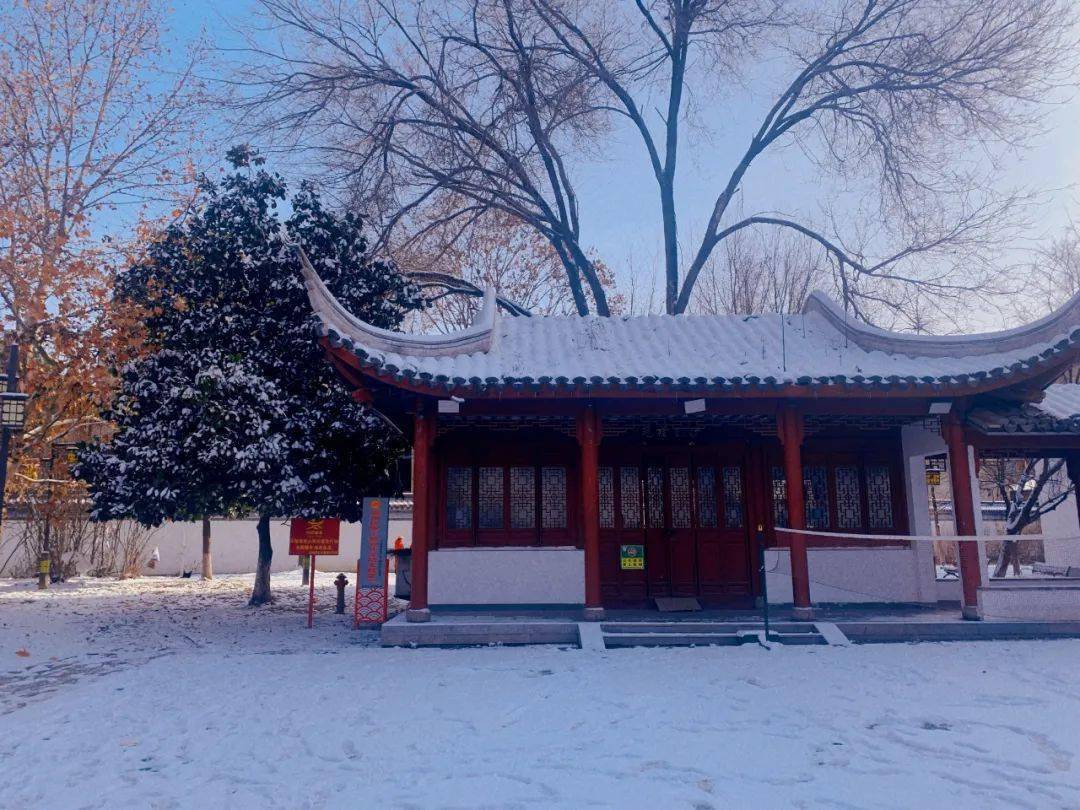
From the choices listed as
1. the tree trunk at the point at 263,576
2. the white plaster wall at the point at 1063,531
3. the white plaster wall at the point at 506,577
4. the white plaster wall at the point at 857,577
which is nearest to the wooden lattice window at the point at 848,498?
the white plaster wall at the point at 857,577

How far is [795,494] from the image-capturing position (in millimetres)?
8469

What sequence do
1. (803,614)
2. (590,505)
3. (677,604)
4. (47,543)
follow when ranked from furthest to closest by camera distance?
(47,543), (677,604), (590,505), (803,614)

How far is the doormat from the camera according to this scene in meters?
8.99

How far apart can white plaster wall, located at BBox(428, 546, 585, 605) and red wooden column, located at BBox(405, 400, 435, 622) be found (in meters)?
0.67

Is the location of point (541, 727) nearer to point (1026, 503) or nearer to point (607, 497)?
point (607, 497)

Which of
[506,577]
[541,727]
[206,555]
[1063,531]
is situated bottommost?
[541,727]

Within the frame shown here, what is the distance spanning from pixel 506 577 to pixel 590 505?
64.4 inches

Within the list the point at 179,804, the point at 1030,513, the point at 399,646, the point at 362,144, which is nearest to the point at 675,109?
the point at 362,144

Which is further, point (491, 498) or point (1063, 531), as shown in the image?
point (1063, 531)

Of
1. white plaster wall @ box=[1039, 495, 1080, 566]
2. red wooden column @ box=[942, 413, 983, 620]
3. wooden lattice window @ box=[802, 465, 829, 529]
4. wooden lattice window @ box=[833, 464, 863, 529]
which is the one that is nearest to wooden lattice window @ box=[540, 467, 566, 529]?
wooden lattice window @ box=[802, 465, 829, 529]

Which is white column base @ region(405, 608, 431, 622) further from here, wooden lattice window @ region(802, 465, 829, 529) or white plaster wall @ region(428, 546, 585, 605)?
Answer: wooden lattice window @ region(802, 465, 829, 529)

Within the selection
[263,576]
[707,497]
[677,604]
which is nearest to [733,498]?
[707,497]

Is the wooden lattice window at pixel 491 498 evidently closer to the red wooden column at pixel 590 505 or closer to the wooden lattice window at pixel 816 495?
the red wooden column at pixel 590 505

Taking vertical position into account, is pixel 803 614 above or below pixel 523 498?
below
